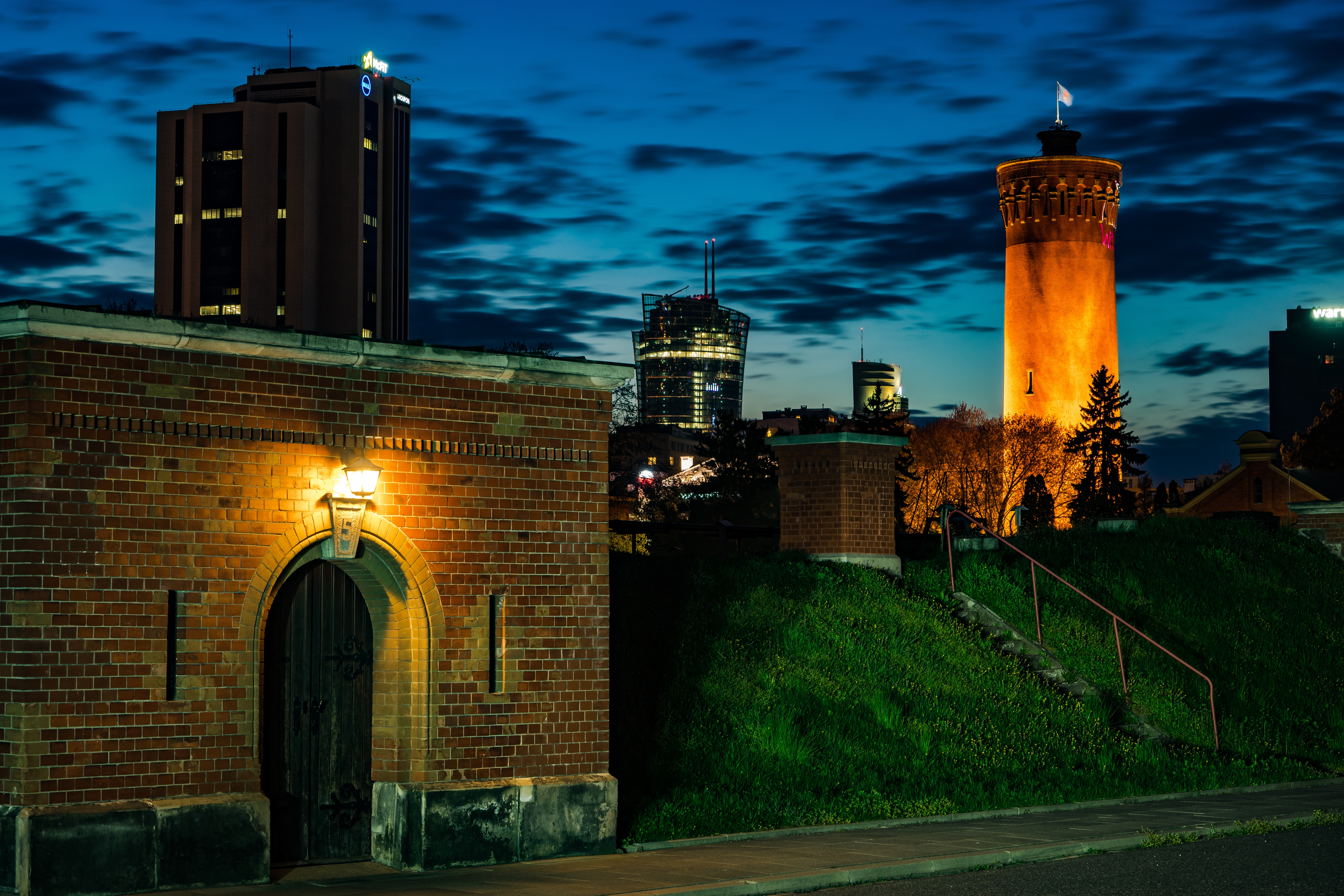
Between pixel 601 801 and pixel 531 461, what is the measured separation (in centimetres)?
322

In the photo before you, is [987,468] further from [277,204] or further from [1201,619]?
[277,204]

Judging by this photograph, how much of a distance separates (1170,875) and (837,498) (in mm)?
10296

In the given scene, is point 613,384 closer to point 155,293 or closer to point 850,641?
point 850,641

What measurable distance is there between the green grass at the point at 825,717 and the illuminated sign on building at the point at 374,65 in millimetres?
180264

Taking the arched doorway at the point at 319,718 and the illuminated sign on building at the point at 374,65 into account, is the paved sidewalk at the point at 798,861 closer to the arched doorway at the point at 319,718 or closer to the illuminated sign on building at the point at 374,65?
the arched doorway at the point at 319,718

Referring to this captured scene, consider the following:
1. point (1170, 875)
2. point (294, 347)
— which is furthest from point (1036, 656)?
point (294, 347)

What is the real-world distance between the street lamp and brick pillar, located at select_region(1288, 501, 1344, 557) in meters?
23.8

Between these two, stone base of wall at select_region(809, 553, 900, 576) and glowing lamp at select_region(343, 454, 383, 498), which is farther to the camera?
stone base of wall at select_region(809, 553, 900, 576)

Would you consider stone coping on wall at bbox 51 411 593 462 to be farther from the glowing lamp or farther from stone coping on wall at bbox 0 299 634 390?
stone coping on wall at bbox 0 299 634 390

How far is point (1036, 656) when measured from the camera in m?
21.3

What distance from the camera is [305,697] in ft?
43.7

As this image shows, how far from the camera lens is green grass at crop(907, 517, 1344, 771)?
21.4 meters

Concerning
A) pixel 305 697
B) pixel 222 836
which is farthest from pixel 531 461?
pixel 222 836

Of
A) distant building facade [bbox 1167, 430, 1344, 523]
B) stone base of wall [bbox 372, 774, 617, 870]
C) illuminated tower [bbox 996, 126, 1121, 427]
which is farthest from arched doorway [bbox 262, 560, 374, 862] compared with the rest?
illuminated tower [bbox 996, 126, 1121, 427]
